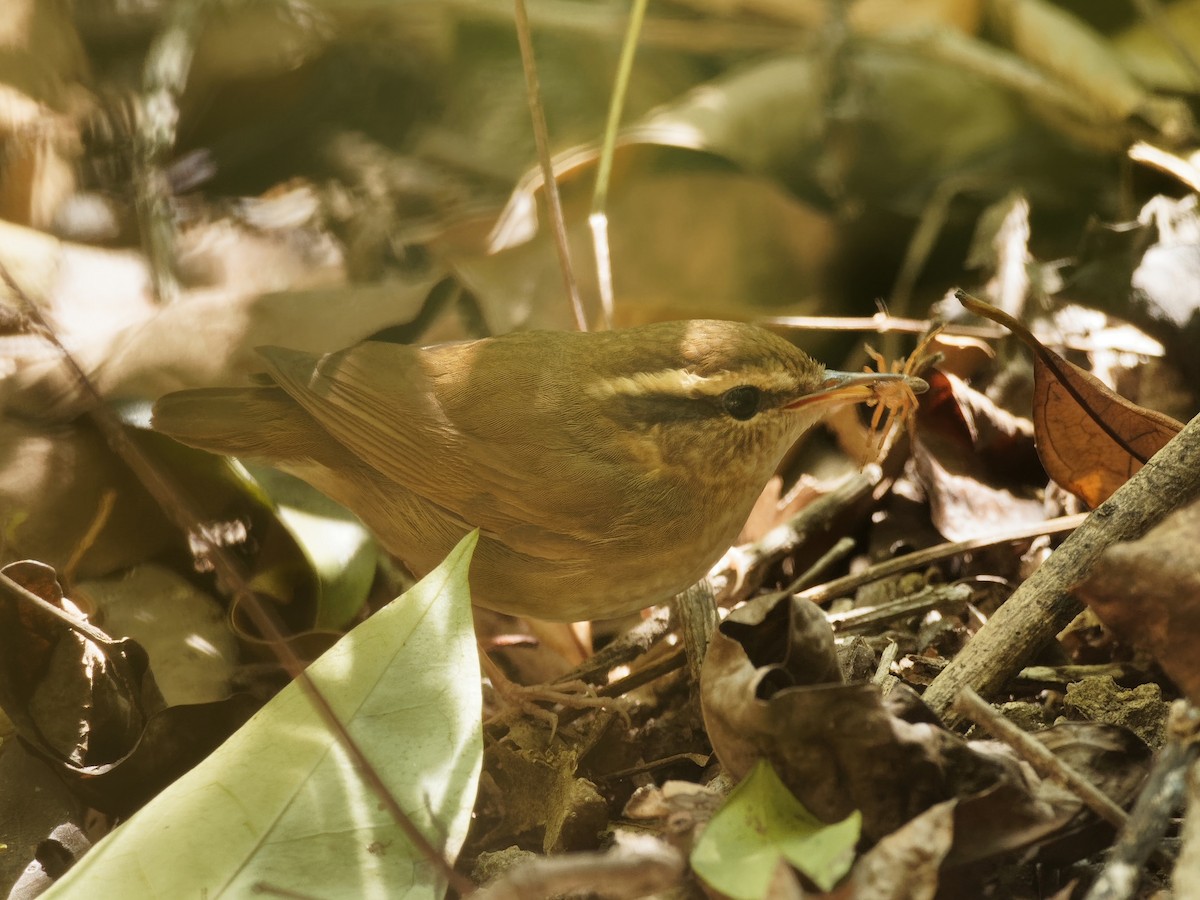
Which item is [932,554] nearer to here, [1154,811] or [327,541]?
[1154,811]

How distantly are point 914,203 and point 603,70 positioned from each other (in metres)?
1.60

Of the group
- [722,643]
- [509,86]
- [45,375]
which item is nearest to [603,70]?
[509,86]

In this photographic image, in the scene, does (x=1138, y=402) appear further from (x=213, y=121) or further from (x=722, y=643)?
(x=213, y=121)

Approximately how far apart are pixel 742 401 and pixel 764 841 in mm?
1360

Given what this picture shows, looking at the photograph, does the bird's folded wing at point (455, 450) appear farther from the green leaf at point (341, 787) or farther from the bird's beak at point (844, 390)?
the green leaf at point (341, 787)

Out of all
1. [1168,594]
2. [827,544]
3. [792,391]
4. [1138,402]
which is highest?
[1168,594]

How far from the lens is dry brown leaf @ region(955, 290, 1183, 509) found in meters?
2.61

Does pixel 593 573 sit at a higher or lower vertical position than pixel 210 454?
lower

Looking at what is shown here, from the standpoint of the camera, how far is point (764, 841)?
5.94 ft

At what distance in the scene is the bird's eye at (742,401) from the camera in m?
2.94

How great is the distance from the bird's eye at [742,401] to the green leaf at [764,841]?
3.94 feet

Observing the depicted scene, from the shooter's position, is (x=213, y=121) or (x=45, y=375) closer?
(x=45, y=375)

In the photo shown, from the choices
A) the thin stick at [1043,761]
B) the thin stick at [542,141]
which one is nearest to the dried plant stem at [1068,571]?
the thin stick at [1043,761]

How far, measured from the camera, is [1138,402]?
10.4ft
